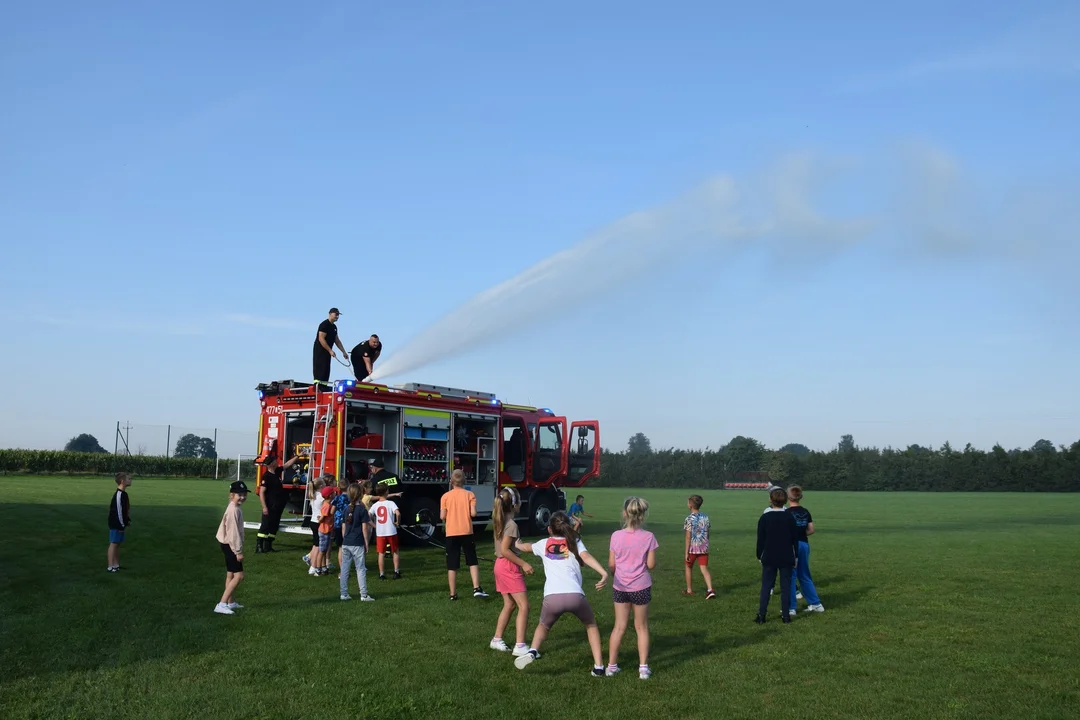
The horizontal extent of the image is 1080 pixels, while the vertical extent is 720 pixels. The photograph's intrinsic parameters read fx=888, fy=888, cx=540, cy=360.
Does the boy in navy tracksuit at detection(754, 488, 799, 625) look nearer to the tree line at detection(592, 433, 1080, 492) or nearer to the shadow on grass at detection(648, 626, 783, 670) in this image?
the shadow on grass at detection(648, 626, 783, 670)

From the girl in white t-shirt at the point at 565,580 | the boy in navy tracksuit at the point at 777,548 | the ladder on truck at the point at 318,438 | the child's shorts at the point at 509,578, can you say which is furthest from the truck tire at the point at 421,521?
the girl in white t-shirt at the point at 565,580

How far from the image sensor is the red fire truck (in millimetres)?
18703

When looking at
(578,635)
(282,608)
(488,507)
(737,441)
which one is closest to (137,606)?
(282,608)

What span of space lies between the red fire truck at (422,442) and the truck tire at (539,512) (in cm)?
3

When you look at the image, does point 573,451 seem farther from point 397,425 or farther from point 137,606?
point 137,606

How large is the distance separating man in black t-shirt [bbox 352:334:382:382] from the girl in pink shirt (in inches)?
503

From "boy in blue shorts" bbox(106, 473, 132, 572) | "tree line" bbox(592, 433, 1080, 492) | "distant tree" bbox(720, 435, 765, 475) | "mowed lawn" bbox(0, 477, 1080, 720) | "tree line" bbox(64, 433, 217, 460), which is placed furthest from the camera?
"distant tree" bbox(720, 435, 765, 475)

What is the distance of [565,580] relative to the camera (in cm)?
846

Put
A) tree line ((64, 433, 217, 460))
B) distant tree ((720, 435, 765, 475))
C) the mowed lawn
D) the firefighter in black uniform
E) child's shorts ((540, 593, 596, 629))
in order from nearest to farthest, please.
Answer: the mowed lawn
child's shorts ((540, 593, 596, 629))
the firefighter in black uniform
tree line ((64, 433, 217, 460))
distant tree ((720, 435, 765, 475))

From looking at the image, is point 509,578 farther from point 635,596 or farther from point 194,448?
point 194,448

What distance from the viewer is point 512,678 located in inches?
332

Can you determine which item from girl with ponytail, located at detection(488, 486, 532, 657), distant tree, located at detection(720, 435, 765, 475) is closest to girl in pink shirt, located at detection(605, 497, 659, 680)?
girl with ponytail, located at detection(488, 486, 532, 657)

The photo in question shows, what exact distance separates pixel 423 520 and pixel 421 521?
0.06m

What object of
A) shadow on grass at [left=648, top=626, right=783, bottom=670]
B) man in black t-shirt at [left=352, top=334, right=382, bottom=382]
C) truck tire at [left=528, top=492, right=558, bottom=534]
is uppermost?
man in black t-shirt at [left=352, top=334, right=382, bottom=382]
